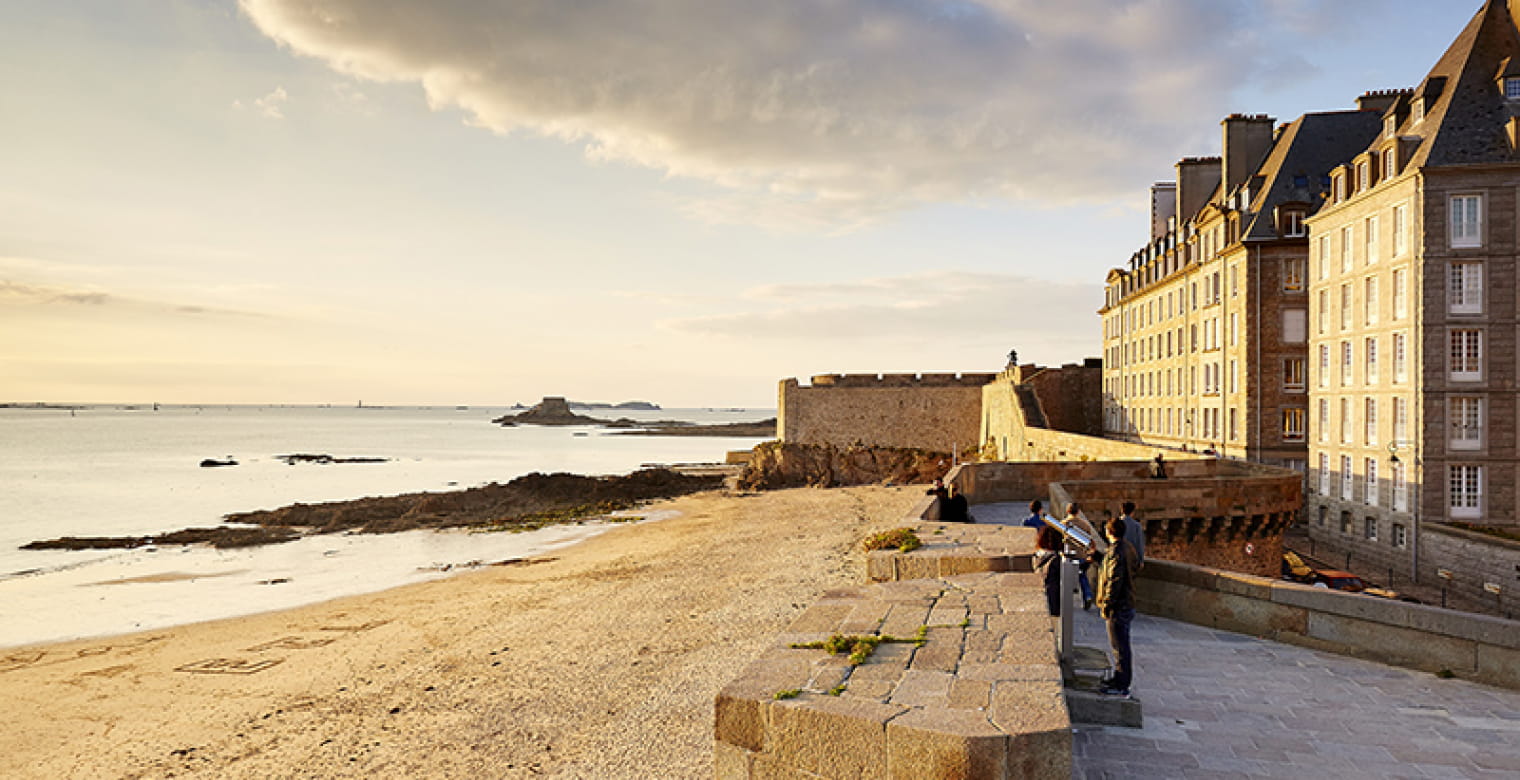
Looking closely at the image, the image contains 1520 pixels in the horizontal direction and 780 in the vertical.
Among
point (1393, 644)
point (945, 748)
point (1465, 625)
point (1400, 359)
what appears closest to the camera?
point (945, 748)

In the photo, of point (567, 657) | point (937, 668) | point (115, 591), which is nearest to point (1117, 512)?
point (567, 657)

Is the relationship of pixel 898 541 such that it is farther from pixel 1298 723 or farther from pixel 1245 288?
pixel 1245 288

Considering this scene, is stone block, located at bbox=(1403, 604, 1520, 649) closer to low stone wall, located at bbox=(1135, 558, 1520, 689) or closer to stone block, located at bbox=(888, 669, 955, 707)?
low stone wall, located at bbox=(1135, 558, 1520, 689)

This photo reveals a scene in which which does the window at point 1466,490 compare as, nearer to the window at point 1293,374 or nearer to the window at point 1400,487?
the window at point 1400,487

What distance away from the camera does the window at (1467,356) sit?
81.7ft

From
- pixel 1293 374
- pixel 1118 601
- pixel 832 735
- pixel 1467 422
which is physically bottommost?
pixel 832 735

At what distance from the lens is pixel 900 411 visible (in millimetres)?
51500

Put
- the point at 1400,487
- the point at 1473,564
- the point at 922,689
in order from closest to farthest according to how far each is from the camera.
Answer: the point at 922,689 < the point at 1473,564 < the point at 1400,487

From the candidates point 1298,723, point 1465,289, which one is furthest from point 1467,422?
point 1298,723

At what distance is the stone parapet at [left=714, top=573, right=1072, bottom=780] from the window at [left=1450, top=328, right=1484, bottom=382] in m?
26.9

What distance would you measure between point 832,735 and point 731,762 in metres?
0.68

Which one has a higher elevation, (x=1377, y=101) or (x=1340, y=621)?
(x=1377, y=101)

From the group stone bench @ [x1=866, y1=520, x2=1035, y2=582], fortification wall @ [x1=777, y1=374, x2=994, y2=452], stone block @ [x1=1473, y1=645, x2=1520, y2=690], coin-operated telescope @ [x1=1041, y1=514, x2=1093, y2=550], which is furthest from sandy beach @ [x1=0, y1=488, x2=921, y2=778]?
→ fortification wall @ [x1=777, y1=374, x2=994, y2=452]

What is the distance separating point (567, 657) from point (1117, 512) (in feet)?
37.9
